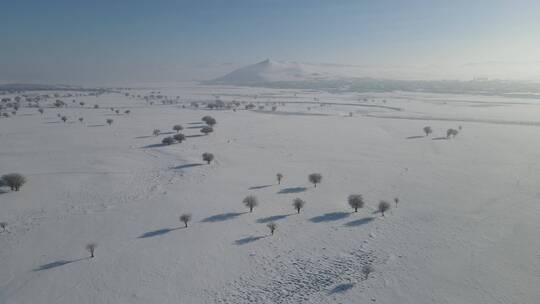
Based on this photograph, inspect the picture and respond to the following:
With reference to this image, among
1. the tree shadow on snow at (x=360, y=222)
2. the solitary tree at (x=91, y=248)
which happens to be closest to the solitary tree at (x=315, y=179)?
the tree shadow on snow at (x=360, y=222)

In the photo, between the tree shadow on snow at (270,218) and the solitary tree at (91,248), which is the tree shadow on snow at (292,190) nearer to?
the tree shadow on snow at (270,218)

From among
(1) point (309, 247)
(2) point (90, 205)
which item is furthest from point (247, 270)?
(2) point (90, 205)

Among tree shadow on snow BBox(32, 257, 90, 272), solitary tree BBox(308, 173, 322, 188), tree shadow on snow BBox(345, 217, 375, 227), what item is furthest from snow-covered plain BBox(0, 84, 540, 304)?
solitary tree BBox(308, 173, 322, 188)

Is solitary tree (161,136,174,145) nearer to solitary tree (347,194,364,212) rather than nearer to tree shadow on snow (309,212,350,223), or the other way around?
tree shadow on snow (309,212,350,223)

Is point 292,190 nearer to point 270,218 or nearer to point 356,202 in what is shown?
point 270,218

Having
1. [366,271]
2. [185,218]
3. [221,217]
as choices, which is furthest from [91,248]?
[366,271]

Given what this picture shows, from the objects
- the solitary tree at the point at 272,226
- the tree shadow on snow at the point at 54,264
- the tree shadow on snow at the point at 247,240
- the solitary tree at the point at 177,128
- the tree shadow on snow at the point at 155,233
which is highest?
the solitary tree at the point at 177,128
